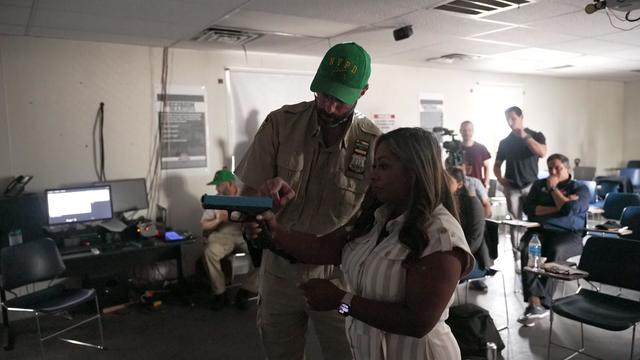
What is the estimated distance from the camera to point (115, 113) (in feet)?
14.9

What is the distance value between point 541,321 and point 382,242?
10.3 ft

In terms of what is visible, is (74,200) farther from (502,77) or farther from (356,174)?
(502,77)

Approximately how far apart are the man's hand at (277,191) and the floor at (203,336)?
6.71 ft

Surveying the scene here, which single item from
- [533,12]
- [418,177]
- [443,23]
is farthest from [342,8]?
[418,177]

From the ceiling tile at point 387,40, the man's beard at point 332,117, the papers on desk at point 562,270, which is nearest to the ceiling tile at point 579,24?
the ceiling tile at point 387,40

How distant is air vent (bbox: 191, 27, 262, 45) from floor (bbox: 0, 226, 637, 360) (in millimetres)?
2506

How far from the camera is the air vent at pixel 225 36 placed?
→ 409 cm

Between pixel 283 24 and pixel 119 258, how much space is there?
2.48 meters

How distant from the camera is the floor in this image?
3.30 metres

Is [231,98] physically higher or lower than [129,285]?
higher

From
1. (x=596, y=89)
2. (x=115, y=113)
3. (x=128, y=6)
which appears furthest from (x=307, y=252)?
(x=596, y=89)

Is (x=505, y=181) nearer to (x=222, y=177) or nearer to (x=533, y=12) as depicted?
(x=533, y=12)

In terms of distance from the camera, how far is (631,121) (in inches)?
368

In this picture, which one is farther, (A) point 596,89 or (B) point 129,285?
(A) point 596,89
